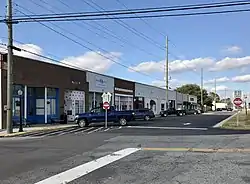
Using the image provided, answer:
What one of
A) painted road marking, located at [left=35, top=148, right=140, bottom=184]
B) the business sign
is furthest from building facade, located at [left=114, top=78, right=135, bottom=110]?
painted road marking, located at [left=35, top=148, right=140, bottom=184]

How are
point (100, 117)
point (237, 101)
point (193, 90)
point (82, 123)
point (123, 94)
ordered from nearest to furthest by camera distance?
point (82, 123)
point (100, 117)
point (237, 101)
point (123, 94)
point (193, 90)

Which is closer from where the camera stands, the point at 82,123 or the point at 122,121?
the point at 82,123

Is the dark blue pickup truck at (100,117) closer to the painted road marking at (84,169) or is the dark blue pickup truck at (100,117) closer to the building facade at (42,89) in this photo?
the building facade at (42,89)

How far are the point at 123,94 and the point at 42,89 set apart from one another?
23.4 metres

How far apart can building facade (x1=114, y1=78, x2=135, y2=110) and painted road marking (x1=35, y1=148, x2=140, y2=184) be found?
4091 cm

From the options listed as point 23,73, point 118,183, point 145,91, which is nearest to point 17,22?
point 23,73

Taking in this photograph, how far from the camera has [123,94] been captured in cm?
5800

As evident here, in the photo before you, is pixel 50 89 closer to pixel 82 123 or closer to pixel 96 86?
pixel 82 123

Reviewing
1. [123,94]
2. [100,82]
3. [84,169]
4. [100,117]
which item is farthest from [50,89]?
[84,169]

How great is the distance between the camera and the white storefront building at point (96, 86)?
46.0 meters

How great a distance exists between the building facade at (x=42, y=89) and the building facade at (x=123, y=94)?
1239cm

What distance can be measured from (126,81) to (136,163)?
48249 millimetres

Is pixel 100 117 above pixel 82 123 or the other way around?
above

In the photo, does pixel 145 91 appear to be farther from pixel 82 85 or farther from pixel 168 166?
pixel 168 166
